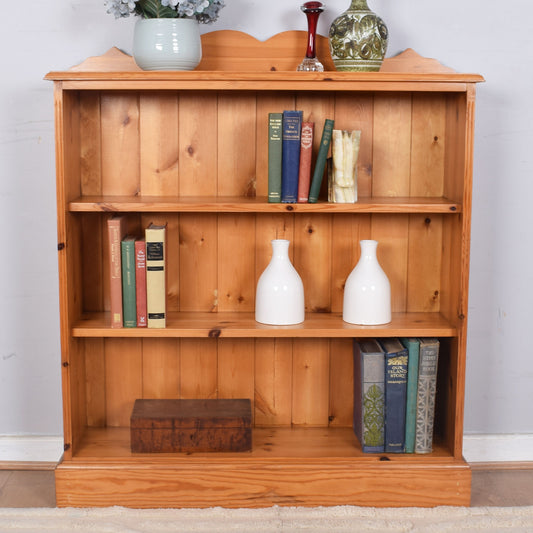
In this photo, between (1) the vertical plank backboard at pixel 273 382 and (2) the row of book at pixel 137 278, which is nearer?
(2) the row of book at pixel 137 278

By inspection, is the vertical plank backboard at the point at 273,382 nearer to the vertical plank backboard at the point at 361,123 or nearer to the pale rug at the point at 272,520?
the pale rug at the point at 272,520

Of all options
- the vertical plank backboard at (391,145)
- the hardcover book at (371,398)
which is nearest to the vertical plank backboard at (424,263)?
the vertical plank backboard at (391,145)

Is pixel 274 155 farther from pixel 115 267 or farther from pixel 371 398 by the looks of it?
pixel 371 398

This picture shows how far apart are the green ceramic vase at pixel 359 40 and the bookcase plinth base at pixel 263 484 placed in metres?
1.06

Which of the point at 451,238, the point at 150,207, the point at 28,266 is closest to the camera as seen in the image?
the point at 150,207

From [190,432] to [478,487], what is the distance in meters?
0.86

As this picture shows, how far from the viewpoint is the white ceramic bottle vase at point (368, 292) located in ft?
6.56

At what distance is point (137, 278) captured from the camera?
77.1 inches

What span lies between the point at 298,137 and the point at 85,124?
621 millimetres

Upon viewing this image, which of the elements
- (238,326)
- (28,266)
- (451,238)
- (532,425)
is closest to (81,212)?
(28,266)

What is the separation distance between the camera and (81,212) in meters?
2.10

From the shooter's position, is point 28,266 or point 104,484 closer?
point 104,484

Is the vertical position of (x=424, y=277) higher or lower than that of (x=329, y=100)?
lower

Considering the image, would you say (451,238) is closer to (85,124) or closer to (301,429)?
(301,429)
